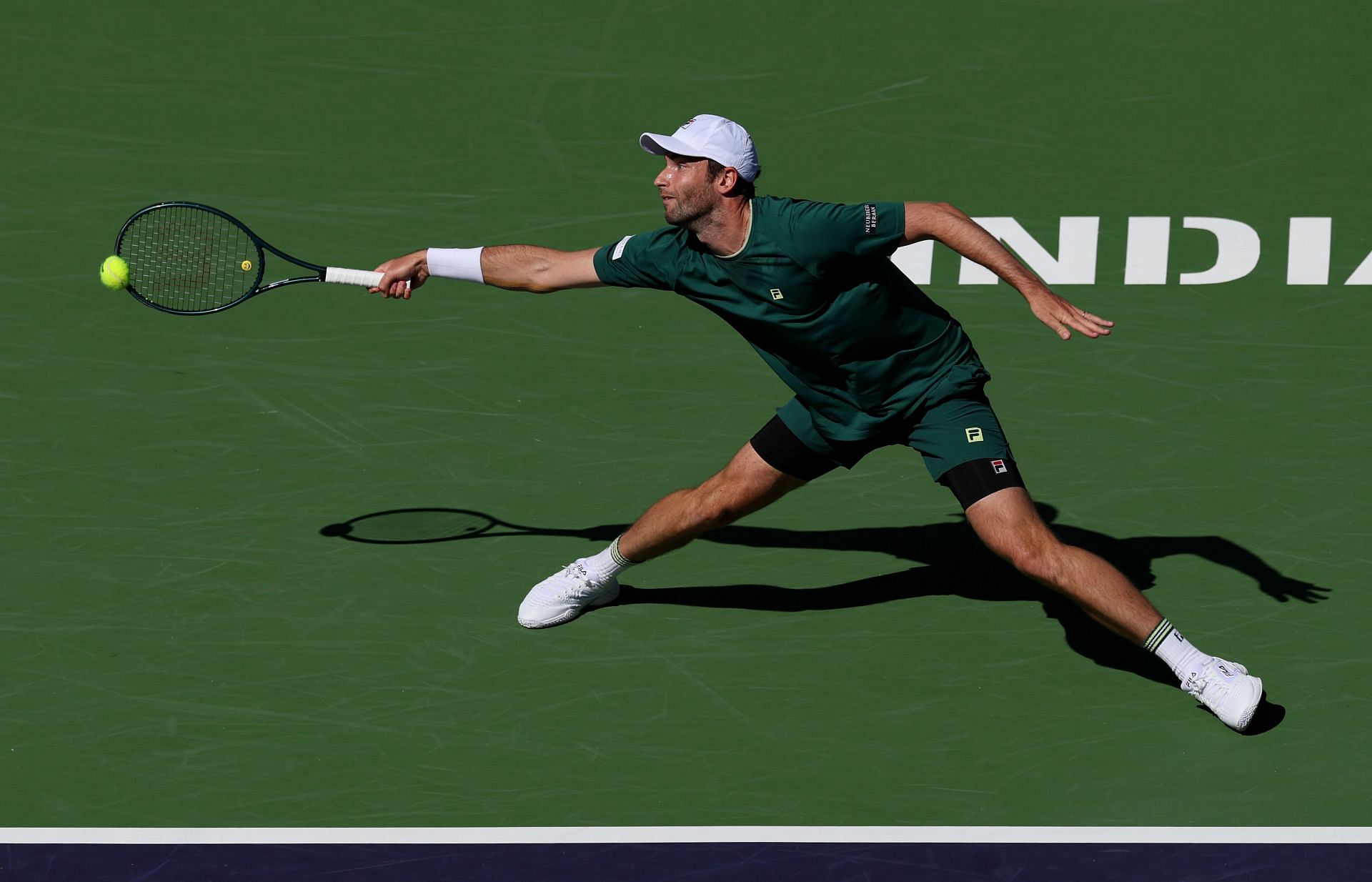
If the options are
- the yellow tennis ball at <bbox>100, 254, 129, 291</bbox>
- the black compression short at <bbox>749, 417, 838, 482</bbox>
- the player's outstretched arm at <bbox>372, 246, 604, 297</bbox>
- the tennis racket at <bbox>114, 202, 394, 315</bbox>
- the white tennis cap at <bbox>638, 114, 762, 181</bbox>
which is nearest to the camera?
the white tennis cap at <bbox>638, 114, 762, 181</bbox>

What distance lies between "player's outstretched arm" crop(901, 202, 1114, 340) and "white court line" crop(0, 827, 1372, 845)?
153 cm

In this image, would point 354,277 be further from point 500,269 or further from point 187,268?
point 187,268

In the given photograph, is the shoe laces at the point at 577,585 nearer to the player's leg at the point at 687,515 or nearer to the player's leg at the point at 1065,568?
the player's leg at the point at 687,515

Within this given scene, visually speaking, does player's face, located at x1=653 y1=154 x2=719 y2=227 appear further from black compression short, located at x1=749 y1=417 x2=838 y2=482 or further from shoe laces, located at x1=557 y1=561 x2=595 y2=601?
shoe laces, located at x1=557 y1=561 x2=595 y2=601

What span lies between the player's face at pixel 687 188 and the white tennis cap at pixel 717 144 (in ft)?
0.11

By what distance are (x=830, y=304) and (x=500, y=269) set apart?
1.31 m

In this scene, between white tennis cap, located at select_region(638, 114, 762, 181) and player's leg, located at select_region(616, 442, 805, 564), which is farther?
player's leg, located at select_region(616, 442, 805, 564)

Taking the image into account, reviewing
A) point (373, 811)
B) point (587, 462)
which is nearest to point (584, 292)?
point (587, 462)

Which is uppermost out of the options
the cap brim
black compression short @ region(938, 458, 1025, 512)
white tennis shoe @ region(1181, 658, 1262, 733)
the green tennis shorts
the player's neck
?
the cap brim

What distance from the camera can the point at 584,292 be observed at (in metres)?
10.3

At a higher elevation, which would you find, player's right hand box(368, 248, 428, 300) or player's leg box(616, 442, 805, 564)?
player's right hand box(368, 248, 428, 300)

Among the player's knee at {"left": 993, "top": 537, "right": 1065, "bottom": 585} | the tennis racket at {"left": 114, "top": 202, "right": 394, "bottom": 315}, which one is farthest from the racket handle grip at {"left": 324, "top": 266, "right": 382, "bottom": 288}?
the player's knee at {"left": 993, "top": 537, "right": 1065, "bottom": 585}

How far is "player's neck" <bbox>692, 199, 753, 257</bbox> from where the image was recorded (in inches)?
284

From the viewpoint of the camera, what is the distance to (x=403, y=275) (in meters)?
7.67
